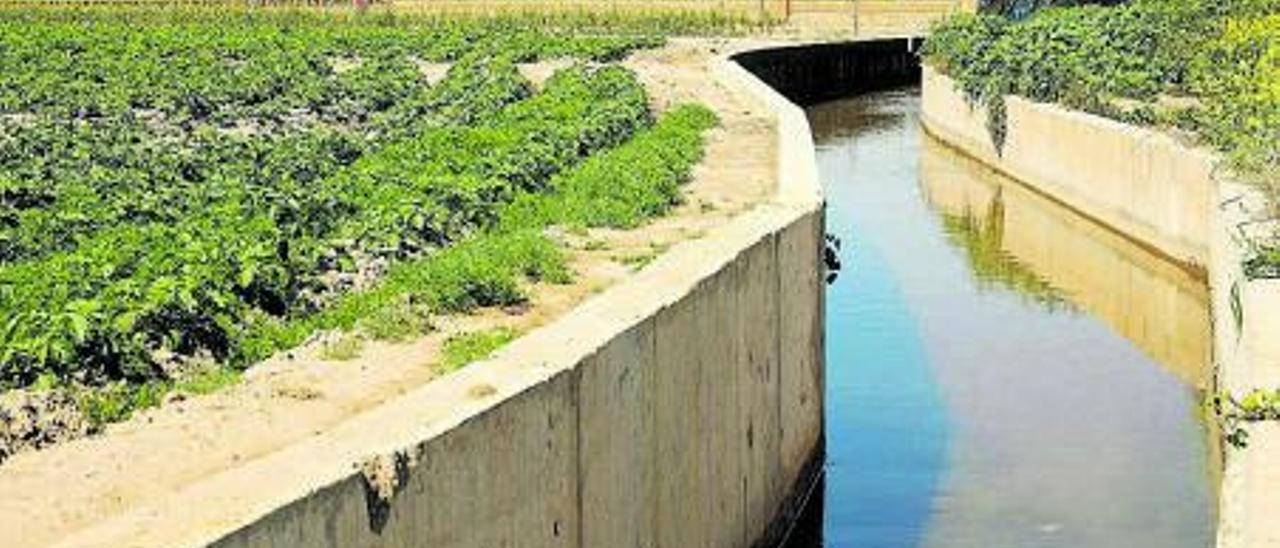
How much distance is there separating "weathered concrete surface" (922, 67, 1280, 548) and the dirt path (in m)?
4.23

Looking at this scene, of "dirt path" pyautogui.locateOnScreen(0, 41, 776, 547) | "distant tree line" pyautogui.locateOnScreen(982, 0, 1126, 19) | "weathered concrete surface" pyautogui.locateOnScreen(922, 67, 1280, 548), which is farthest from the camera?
"distant tree line" pyautogui.locateOnScreen(982, 0, 1126, 19)

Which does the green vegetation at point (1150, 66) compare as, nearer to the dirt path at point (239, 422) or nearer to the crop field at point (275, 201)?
the crop field at point (275, 201)

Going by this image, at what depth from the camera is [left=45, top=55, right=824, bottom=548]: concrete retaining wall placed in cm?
943

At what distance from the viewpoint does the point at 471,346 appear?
13.5 m

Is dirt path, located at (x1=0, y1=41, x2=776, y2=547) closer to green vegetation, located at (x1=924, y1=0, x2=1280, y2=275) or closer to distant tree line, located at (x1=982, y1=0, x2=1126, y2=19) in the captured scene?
green vegetation, located at (x1=924, y1=0, x2=1280, y2=275)

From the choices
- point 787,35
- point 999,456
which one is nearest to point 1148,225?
point 999,456

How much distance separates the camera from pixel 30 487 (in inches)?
413

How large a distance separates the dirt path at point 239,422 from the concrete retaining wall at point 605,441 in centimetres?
62

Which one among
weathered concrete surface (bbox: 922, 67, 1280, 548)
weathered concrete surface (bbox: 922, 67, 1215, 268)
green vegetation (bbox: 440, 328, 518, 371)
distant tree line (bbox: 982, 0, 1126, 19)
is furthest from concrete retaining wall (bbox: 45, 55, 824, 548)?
distant tree line (bbox: 982, 0, 1126, 19)

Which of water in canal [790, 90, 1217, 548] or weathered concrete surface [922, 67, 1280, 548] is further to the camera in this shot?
water in canal [790, 90, 1217, 548]

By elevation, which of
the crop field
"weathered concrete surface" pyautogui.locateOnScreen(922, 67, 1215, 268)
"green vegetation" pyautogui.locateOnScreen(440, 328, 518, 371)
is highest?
"green vegetation" pyautogui.locateOnScreen(440, 328, 518, 371)

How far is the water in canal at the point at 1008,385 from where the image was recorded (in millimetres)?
17250

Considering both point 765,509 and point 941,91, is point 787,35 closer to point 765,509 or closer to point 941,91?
point 941,91

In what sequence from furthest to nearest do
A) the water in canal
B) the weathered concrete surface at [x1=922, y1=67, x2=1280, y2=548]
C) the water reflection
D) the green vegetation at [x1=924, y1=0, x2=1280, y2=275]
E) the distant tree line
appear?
the distant tree line → the green vegetation at [x1=924, y1=0, x2=1280, y2=275] → the water reflection → the water in canal → the weathered concrete surface at [x1=922, y1=67, x2=1280, y2=548]
